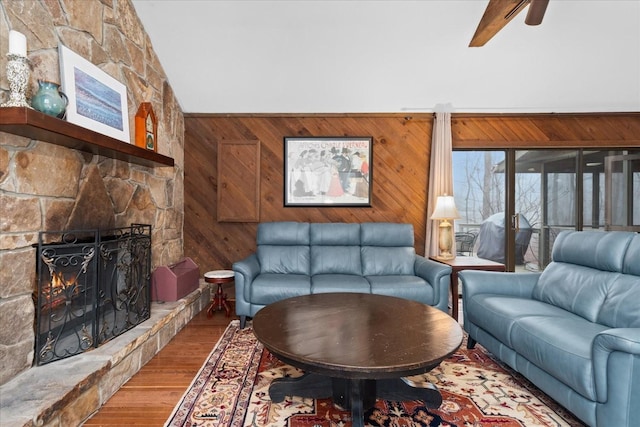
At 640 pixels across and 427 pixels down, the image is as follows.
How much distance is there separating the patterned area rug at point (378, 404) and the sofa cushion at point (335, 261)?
1.27m

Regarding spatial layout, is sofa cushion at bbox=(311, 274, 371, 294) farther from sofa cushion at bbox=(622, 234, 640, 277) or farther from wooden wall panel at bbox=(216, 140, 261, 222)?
sofa cushion at bbox=(622, 234, 640, 277)

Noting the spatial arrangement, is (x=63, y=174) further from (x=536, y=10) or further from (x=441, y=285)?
(x=536, y=10)

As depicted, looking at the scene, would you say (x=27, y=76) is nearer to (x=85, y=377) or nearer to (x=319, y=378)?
(x=85, y=377)

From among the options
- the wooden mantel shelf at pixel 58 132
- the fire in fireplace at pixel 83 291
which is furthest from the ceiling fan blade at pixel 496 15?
the fire in fireplace at pixel 83 291

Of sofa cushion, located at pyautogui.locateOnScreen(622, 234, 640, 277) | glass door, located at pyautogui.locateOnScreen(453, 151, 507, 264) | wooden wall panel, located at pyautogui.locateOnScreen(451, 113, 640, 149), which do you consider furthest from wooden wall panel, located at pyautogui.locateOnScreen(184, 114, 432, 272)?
sofa cushion, located at pyautogui.locateOnScreen(622, 234, 640, 277)

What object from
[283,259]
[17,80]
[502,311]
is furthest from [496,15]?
[17,80]

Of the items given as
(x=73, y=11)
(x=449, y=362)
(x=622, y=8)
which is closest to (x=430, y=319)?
(x=449, y=362)

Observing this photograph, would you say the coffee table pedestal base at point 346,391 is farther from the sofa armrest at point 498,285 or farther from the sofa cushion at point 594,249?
the sofa cushion at point 594,249

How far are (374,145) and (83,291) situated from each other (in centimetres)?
317

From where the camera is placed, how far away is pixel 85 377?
1.59 metres

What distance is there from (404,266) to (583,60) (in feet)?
9.42

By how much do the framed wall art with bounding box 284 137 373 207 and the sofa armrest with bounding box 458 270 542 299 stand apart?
177cm

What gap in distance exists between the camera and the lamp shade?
3.41 meters

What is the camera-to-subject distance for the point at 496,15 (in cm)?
237
